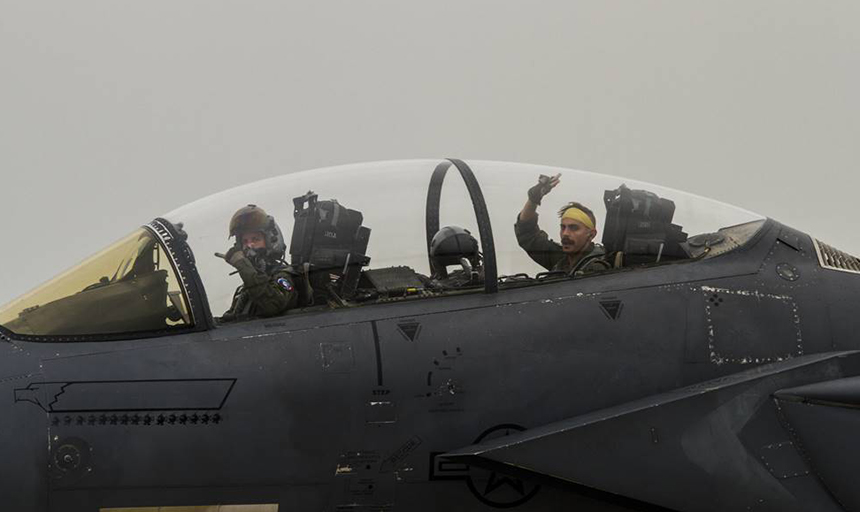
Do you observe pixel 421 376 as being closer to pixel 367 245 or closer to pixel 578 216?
pixel 367 245

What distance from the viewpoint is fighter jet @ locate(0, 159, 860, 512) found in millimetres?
5988

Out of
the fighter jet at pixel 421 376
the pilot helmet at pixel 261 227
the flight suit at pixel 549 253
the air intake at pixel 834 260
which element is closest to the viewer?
the fighter jet at pixel 421 376

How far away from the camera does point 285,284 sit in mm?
6531

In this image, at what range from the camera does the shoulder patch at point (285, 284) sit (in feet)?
21.4

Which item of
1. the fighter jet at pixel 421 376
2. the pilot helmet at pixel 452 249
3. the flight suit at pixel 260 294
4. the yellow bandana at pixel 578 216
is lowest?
the fighter jet at pixel 421 376

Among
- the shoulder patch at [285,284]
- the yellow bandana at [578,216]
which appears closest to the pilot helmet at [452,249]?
the yellow bandana at [578,216]

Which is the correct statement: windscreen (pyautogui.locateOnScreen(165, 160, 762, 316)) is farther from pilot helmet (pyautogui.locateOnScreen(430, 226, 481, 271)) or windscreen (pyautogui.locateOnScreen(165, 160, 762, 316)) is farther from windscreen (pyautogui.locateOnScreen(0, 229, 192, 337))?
windscreen (pyautogui.locateOnScreen(0, 229, 192, 337))

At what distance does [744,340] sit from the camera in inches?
264

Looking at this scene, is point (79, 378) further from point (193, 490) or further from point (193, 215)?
point (193, 215)

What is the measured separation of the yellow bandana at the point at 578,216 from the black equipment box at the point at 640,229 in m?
0.11

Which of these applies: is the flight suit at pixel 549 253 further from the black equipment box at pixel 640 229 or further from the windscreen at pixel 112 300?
the windscreen at pixel 112 300

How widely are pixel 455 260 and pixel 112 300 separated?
1.95 m

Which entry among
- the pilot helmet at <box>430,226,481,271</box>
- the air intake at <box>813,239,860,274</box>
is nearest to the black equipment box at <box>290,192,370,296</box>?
the pilot helmet at <box>430,226,481,271</box>

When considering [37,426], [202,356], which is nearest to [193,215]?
[202,356]
